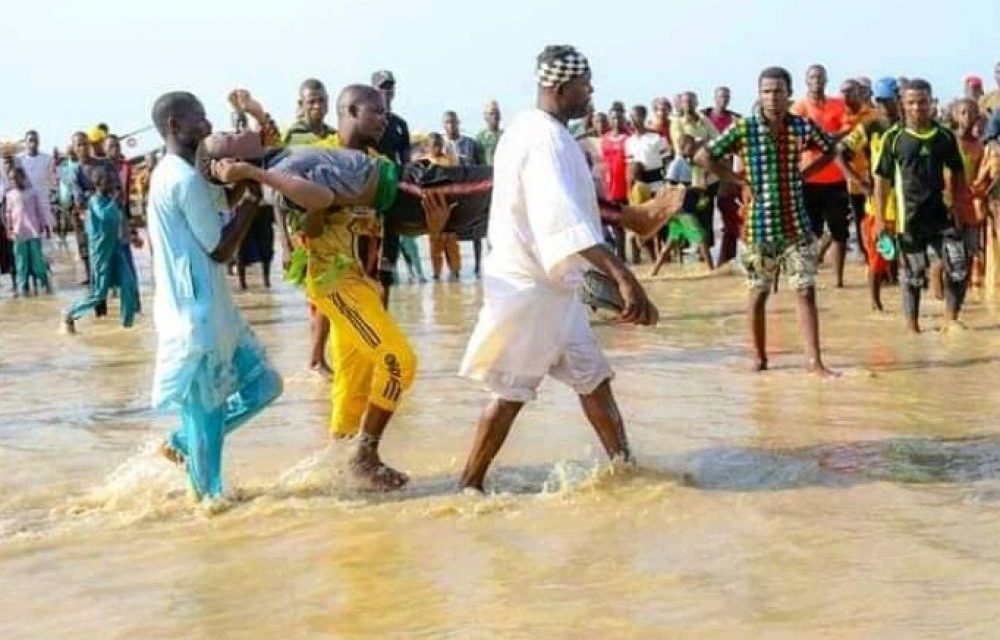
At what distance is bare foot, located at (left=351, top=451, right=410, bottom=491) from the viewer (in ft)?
21.3

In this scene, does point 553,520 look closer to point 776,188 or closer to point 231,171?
point 231,171

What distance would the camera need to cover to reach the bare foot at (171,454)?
645 centimetres

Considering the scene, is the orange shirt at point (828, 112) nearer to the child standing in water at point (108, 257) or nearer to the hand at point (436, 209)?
the child standing in water at point (108, 257)

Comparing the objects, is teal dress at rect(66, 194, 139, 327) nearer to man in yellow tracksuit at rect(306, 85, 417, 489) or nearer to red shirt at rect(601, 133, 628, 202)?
red shirt at rect(601, 133, 628, 202)

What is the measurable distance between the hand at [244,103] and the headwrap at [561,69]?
267 cm

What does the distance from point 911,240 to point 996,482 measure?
15.2 feet

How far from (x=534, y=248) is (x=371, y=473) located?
1190mm

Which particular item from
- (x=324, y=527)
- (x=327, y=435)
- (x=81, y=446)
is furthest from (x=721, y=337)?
(x=324, y=527)

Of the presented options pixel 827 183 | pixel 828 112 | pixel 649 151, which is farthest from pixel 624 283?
pixel 649 151

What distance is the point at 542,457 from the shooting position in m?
7.16

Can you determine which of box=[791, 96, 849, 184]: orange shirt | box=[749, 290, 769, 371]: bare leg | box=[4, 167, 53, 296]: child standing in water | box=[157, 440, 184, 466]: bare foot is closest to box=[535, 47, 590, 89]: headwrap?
box=[157, 440, 184, 466]: bare foot

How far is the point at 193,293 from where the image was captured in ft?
19.7

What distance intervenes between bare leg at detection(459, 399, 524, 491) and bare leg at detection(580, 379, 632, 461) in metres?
0.36

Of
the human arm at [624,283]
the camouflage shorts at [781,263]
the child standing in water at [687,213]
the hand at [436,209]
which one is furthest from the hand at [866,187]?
the human arm at [624,283]
